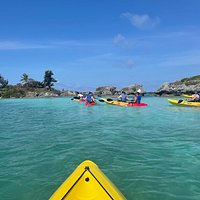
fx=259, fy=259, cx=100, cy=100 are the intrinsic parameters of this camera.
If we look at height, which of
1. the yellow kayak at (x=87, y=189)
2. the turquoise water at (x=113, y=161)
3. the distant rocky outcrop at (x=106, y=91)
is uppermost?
the distant rocky outcrop at (x=106, y=91)

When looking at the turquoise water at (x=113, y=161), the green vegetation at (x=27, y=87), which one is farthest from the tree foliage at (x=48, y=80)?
the turquoise water at (x=113, y=161)

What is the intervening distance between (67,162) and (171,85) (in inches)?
3281

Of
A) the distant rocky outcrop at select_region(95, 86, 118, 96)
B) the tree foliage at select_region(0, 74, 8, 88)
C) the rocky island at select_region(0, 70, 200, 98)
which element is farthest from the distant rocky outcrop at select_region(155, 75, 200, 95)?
the tree foliage at select_region(0, 74, 8, 88)

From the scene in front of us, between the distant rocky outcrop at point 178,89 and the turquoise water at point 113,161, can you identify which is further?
the distant rocky outcrop at point 178,89

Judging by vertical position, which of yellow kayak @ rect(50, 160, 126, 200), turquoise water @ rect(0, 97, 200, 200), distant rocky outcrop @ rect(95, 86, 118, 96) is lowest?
turquoise water @ rect(0, 97, 200, 200)

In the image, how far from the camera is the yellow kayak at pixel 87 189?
4512 mm

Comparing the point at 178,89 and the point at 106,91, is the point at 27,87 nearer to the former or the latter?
the point at 106,91

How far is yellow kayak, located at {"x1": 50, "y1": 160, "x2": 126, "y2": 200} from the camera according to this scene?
14.8 feet

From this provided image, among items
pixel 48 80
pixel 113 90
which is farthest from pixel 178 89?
pixel 48 80

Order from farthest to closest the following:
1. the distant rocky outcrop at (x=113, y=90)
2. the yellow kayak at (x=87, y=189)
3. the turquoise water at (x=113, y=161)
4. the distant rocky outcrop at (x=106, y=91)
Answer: the distant rocky outcrop at (x=113, y=90) → the distant rocky outcrop at (x=106, y=91) → the turquoise water at (x=113, y=161) → the yellow kayak at (x=87, y=189)

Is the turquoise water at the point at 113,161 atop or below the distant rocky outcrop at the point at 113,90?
below

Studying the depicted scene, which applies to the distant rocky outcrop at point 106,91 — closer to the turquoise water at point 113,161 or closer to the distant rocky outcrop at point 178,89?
the distant rocky outcrop at point 178,89

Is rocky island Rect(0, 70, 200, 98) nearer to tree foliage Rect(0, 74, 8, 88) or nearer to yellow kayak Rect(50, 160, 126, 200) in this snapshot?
tree foliage Rect(0, 74, 8, 88)

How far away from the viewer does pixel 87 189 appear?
4645mm
